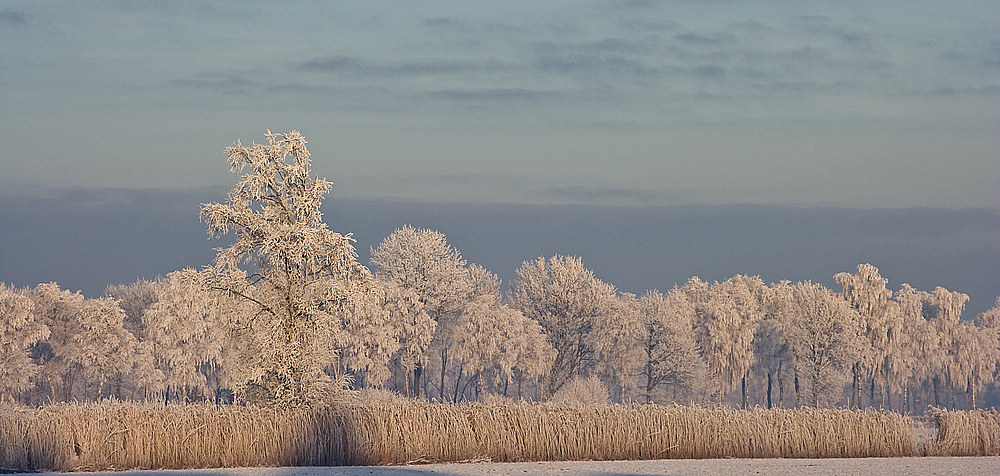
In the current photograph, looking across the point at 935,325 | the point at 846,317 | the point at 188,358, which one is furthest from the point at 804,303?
the point at 188,358

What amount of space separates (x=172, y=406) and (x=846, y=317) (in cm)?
5851

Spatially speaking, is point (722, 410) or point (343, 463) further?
point (722, 410)

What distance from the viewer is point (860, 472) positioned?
14367 millimetres

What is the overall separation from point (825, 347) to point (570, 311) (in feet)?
58.1

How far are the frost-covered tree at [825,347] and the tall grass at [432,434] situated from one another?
4887 centimetres

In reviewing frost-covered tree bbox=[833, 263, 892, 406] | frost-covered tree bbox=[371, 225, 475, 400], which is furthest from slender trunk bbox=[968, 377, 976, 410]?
frost-covered tree bbox=[371, 225, 475, 400]

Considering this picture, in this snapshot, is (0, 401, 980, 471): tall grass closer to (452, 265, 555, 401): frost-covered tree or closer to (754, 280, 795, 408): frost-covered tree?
(452, 265, 555, 401): frost-covered tree

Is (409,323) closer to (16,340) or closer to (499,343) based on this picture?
(499,343)

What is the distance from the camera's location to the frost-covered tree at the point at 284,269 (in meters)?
21.4

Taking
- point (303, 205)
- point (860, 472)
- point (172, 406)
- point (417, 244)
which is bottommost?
point (860, 472)

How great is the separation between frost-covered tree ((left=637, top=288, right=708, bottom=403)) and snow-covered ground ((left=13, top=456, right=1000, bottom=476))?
47907 mm

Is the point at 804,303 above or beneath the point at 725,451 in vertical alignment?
above

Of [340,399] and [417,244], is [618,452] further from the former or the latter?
[417,244]

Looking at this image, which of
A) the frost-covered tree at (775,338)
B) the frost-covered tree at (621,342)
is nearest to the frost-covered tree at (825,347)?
the frost-covered tree at (775,338)
